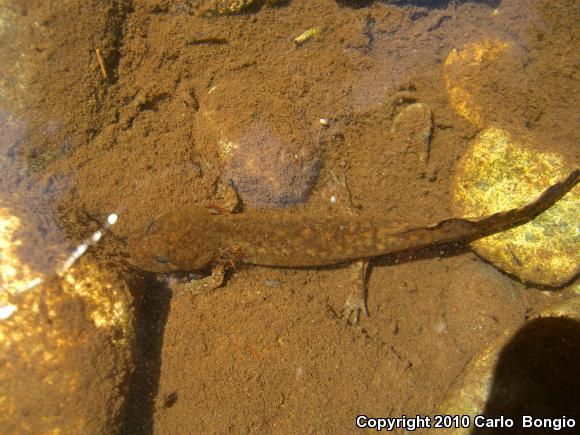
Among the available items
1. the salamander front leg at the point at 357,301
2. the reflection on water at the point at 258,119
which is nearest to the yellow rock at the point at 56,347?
the reflection on water at the point at 258,119

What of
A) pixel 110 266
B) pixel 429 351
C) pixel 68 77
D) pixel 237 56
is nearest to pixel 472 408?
pixel 429 351

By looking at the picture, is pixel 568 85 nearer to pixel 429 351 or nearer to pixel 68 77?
pixel 429 351

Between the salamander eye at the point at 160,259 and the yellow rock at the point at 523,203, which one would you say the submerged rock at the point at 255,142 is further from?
the yellow rock at the point at 523,203

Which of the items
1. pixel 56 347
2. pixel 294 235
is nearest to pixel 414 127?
pixel 294 235

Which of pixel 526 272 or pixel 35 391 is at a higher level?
pixel 35 391

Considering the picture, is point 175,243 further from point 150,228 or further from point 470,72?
point 470,72

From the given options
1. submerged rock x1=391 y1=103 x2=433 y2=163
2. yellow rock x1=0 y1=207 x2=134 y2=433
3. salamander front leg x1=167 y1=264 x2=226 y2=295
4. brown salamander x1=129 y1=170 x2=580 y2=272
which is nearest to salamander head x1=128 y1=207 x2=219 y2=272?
brown salamander x1=129 y1=170 x2=580 y2=272
